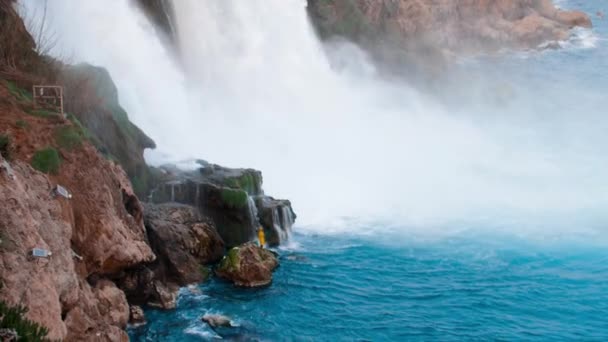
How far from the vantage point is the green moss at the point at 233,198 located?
20016 millimetres

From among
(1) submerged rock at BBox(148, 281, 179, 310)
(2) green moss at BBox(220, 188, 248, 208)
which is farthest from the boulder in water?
(1) submerged rock at BBox(148, 281, 179, 310)

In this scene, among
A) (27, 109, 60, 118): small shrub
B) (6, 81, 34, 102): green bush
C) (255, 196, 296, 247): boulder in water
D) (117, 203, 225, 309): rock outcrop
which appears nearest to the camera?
(27, 109, 60, 118): small shrub

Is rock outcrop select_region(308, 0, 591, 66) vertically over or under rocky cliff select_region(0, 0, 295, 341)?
over

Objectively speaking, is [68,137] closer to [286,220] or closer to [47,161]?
[47,161]

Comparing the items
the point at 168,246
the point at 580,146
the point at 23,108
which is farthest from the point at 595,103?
the point at 23,108

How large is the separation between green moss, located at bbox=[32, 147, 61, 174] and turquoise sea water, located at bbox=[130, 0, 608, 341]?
3.94 meters

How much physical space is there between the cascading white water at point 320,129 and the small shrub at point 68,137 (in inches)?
299

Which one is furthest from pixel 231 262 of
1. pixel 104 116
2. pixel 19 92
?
pixel 19 92

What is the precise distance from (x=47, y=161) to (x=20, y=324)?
215 inches

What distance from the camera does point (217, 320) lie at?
15141mm

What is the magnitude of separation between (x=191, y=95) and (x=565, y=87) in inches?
1442

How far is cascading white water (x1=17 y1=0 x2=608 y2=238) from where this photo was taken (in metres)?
24.9

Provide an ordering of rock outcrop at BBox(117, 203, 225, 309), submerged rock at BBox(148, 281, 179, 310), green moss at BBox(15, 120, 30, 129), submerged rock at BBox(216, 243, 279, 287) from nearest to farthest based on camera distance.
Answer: green moss at BBox(15, 120, 30, 129) → rock outcrop at BBox(117, 203, 225, 309) → submerged rock at BBox(148, 281, 179, 310) → submerged rock at BBox(216, 243, 279, 287)

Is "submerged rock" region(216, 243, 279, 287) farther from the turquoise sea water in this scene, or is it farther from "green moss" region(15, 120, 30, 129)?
"green moss" region(15, 120, 30, 129)
